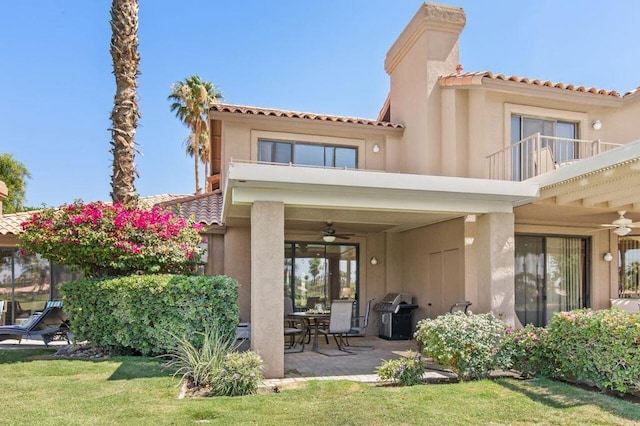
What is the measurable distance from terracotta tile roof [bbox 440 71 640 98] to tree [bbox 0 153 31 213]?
33607 millimetres

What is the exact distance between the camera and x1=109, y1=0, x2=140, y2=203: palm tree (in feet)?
40.1

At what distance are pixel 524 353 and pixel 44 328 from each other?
434 inches

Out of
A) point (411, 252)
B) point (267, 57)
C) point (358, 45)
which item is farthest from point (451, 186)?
point (267, 57)

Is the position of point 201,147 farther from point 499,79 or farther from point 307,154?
point 499,79

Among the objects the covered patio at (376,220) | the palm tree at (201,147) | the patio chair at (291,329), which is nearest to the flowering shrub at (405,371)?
the covered patio at (376,220)

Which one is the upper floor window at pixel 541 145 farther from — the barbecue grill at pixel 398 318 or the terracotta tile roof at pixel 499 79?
the barbecue grill at pixel 398 318

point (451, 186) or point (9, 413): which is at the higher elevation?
point (451, 186)

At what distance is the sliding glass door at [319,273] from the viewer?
47.0 feet

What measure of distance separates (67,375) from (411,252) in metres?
9.70

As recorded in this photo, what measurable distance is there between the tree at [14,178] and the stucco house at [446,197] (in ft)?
86.6

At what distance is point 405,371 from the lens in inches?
306

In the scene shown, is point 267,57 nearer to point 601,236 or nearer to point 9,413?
point 601,236

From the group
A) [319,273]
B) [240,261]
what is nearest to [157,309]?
[240,261]

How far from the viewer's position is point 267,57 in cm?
2170
